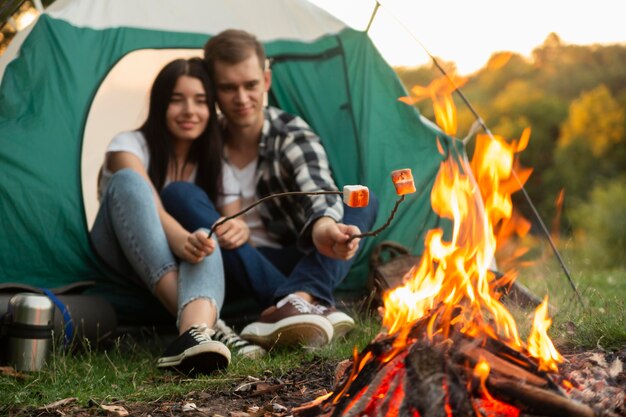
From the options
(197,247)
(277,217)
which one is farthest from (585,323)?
(277,217)

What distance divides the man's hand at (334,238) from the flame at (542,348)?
32.3 inches

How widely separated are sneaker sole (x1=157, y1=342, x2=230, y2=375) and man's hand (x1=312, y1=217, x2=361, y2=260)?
53cm

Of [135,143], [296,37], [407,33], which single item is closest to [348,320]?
[135,143]

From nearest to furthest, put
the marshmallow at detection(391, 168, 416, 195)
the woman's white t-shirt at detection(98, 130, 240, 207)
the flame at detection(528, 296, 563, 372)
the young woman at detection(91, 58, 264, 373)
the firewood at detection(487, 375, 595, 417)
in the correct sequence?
the firewood at detection(487, 375, 595, 417), the flame at detection(528, 296, 563, 372), the marshmallow at detection(391, 168, 416, 195), the young woman at detection(91, 58, 264, 373), the woman's white t-shirt at detection(98, 130, 240, 207)

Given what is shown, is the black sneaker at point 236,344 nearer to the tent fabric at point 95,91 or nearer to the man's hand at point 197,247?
the man's hand at point 197,247

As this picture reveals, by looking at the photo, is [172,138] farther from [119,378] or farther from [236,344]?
[119,378]

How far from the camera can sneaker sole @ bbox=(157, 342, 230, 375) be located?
7.82 feet

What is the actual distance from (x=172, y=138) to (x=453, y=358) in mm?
1865

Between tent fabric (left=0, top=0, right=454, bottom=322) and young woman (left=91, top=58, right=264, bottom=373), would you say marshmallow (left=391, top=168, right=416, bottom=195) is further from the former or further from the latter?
tent fabric (left=0, top=0, right=454, bottom=322)

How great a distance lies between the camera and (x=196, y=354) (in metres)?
2.39

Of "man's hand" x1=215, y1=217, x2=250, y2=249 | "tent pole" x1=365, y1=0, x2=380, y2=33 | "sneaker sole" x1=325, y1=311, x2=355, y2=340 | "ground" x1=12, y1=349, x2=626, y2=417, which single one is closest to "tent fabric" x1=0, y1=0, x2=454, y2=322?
"tent pole" x1=365, y1=0, x2=380, y2=33

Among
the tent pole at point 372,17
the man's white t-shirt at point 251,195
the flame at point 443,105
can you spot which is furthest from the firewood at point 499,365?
the tent pole at point 372,17

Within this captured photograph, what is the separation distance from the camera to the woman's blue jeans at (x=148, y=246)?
274 cm

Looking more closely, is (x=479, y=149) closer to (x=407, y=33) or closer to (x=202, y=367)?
(x=202, y=367)
